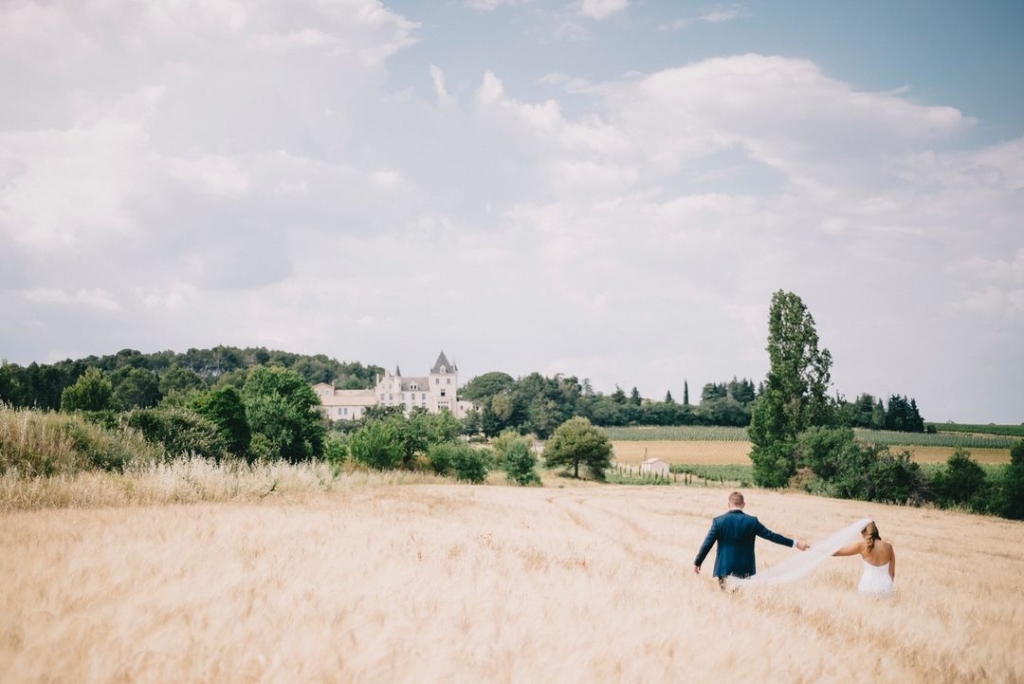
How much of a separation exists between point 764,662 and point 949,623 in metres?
5.59

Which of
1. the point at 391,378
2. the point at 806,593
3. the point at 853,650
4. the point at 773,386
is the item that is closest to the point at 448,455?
the point at 773,386

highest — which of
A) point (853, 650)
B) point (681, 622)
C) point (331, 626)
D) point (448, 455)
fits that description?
point (331, 626)

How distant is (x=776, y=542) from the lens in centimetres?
1002

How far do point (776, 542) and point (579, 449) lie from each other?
63.8 metres

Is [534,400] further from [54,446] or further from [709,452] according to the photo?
[54,446]

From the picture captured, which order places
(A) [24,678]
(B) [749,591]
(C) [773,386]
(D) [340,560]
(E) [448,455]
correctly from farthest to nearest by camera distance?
(C) [773,386], (E) [448,455], (B) [749,591], (D) [340,560], (A) [24,678]

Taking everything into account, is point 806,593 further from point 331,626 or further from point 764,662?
point 331,626

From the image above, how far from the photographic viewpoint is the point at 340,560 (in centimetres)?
661

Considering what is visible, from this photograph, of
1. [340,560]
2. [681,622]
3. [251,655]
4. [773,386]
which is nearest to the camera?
[251,655]

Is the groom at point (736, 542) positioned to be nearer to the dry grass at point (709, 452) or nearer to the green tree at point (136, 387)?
the dry grass at point (709, 452)

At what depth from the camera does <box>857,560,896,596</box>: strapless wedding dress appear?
33.2 ft

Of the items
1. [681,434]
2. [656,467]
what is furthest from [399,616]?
[681,434]

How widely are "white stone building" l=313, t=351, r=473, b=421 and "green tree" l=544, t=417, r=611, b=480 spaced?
10397cm

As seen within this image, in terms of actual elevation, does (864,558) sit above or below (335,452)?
above
